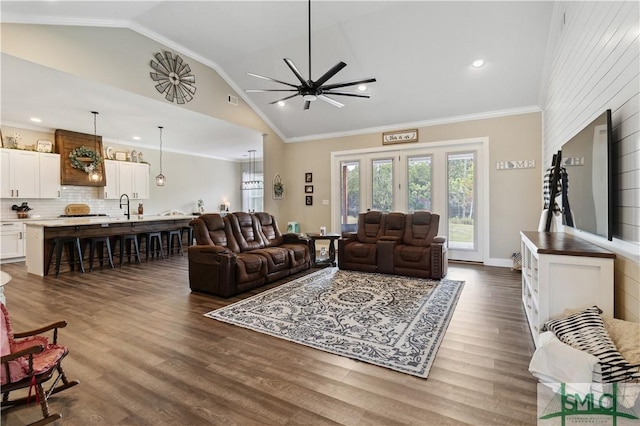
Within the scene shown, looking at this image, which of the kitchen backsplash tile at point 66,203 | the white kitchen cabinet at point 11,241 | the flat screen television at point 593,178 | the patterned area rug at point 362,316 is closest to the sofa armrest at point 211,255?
the patterned area rug at point 362,316

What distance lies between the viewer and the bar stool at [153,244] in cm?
680

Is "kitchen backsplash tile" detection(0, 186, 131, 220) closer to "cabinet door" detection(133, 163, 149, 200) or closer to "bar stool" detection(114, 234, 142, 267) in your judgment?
"cabinet door" detection(133, 163, 149, 200)

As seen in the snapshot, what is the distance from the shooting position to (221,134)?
7754 millimetres

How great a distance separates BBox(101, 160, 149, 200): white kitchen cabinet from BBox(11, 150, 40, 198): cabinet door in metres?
1.34

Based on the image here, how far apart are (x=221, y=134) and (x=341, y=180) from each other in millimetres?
3236

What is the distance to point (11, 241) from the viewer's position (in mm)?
6488

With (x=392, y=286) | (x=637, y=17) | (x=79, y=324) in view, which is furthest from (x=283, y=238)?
(x=637, y=17)

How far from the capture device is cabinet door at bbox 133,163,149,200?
8.55m

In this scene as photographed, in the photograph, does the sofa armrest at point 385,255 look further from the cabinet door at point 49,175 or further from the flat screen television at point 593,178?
the cabinet door at point 49,175

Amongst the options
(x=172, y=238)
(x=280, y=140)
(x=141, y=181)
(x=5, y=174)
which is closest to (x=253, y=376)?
(x=172, y=238)

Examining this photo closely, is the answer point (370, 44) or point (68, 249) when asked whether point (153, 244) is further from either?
point (370, 44)

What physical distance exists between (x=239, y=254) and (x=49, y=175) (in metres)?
5.67

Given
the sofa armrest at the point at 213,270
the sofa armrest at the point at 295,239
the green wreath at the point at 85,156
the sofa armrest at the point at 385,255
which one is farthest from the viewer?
the green wreath at the point at 85,156

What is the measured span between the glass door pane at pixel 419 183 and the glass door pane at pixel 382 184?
0.42m
